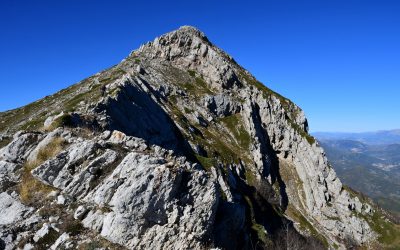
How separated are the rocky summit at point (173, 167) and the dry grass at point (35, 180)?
0.37 feet

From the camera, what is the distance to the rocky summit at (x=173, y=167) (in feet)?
88.9

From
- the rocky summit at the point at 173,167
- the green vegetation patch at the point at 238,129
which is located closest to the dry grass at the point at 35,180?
the rocky summit at the point at 173,167

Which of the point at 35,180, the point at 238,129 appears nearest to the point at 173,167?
the point at 35,180

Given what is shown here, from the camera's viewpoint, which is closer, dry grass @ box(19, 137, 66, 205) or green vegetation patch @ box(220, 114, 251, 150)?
dry grass @ box(19, 137, 66, 205)

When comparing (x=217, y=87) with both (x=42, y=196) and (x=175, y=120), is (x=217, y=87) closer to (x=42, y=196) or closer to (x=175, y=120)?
(x=175, y=120)

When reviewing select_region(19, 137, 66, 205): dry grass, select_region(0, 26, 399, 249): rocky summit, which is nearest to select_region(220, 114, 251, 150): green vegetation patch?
select_region(0, 26, 399, 249): rocky summit

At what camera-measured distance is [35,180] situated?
30.2 m

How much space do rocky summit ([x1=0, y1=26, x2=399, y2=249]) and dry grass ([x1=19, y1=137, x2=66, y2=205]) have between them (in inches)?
4.5

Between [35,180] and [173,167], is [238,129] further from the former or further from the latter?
[35,180]

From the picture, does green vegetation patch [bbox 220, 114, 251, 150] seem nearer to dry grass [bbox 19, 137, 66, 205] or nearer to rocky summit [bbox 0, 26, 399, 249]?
rocky summit [bbox 0, 26, 399, 249]

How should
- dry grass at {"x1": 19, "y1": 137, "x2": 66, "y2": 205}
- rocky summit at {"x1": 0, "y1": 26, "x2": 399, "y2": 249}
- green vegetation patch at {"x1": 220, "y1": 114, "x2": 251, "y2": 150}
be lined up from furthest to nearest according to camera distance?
green vegetation patch at {"x1": 220, "y1": 114, "x2": 251, "y2": 150} → dry grass at {"x1": 19, "y1": 137, "x2": 66, "y2": 205} → rocky summit at {"x1": 0, "y1": 26, "x2": 399, "y2": 249}

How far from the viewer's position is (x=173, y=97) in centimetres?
12381

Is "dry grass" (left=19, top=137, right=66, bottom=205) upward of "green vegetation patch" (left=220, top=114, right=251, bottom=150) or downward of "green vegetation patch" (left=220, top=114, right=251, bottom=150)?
downward

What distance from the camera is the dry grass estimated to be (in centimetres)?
2898
